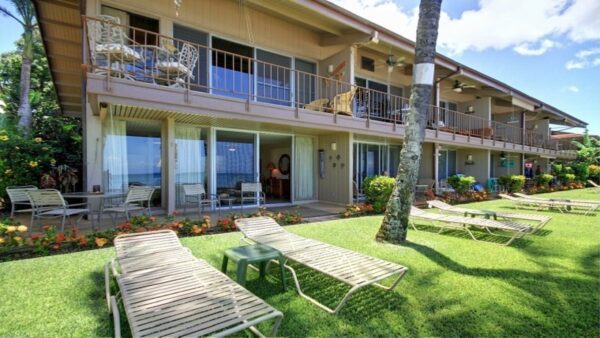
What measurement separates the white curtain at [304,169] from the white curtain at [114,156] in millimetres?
5567

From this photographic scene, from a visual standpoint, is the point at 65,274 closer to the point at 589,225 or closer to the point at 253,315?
the point at 253,315

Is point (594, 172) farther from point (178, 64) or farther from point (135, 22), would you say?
point (135, 22)

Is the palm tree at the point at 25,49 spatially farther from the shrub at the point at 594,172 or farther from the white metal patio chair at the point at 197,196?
the shrub at the point at 594,172

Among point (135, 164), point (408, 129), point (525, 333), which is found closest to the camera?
point (525, 333)

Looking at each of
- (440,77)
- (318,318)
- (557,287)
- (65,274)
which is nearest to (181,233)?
(65,274)

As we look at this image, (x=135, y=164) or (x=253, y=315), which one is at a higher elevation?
(x=135, y=164)

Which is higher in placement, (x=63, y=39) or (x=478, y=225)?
(x=63, y=39)

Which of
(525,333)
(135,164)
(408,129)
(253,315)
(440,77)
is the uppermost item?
(440,77)

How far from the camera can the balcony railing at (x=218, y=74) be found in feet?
21.2

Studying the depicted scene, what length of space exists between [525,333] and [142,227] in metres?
6.07

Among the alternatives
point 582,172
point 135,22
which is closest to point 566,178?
point 582,172

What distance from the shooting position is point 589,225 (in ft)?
25.6

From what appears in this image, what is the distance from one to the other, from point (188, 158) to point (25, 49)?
13.2 m

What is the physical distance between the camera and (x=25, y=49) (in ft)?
48.9
